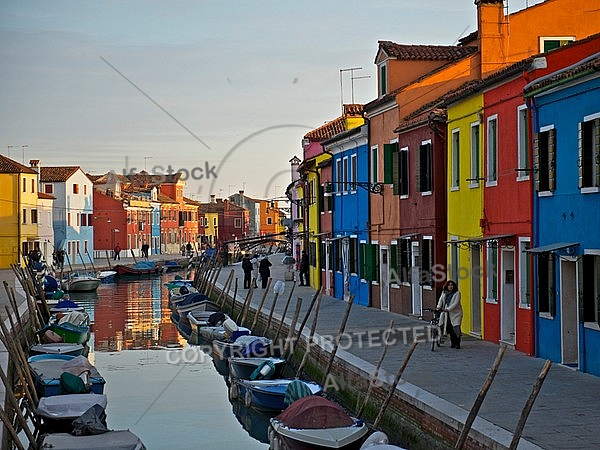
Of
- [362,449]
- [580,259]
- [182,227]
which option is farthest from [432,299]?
[182,227]

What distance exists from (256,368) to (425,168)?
23.3ft

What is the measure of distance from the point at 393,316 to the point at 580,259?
11301 mm

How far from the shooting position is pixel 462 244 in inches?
877

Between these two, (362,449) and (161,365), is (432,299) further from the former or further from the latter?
(362,449)

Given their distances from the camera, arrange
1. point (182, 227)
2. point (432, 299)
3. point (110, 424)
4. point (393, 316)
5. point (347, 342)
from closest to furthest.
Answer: point (110, 424), point (347, 342), point (432, 299), point (393, 316), point (182, 227)

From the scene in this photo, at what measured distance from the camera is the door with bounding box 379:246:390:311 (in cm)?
2922

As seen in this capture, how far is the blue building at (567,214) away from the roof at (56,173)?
62.7m

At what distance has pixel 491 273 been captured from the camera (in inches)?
812

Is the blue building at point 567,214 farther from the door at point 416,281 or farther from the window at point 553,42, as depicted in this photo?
the door at point 416,281

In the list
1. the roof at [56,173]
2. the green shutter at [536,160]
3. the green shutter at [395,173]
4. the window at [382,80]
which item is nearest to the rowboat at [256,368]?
the green shutter at [536,160]

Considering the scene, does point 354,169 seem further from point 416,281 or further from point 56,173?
point 56,173

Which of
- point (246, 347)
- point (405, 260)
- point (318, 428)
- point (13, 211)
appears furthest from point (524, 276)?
point (13, 211)

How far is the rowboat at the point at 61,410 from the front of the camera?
16.4 metres

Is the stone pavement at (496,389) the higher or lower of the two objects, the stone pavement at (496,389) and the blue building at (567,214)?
the lower
